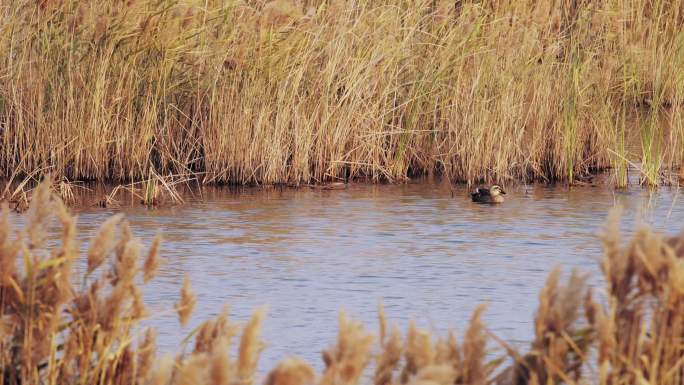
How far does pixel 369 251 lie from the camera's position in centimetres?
880

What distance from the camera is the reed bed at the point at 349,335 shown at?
3404 mm

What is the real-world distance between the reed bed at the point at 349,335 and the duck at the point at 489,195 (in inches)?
258

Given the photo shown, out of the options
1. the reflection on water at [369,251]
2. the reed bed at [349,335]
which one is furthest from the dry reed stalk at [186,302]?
the reflection on water at [369,251]

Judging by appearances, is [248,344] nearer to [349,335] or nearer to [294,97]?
[349,335]

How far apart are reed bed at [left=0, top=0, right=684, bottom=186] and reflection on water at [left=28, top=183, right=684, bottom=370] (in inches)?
16.2

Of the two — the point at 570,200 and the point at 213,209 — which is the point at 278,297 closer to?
the point at 213,209

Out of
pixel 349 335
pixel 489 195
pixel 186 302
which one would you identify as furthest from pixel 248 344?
pixel 489 195

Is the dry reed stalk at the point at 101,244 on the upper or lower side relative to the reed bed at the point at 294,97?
lower

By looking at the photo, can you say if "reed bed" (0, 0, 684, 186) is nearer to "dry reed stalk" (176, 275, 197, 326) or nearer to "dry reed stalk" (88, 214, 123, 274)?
"dry reed stalk" (176, 275, 197, 326)

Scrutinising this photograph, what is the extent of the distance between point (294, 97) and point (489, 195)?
199cm

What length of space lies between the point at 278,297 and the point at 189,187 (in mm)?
4848

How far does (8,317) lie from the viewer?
4.25m

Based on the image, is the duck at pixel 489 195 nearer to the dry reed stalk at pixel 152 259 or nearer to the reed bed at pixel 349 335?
the reed bed at pixel 349 335

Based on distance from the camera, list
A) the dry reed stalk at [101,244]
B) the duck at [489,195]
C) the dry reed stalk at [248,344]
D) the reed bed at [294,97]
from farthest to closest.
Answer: the reed bed at [294,97] < the duck at [489,195] < the dry reed stalk at [101,244] < the dry reed stalk at [248,344]
